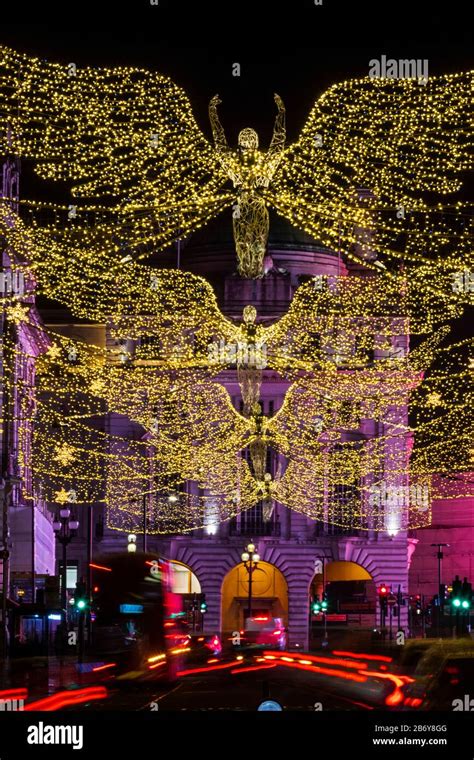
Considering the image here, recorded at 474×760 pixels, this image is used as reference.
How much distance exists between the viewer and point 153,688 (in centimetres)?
3266

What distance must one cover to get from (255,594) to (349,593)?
224 inches

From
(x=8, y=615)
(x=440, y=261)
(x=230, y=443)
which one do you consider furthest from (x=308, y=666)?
(x=230, y=443)

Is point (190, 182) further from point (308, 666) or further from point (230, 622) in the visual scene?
point (230, 622)

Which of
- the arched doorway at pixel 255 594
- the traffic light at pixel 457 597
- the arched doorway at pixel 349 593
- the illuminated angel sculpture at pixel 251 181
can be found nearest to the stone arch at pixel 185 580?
the arched doorway at pixel 255 594

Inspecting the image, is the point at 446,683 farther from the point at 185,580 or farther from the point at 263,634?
the point at 185,580

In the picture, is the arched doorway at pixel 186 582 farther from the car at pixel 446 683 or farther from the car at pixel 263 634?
the car at pixel 446 683

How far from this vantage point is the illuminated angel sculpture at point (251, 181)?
24578 millimetres

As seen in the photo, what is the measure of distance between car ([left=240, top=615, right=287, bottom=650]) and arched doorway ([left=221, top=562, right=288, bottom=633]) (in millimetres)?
19852

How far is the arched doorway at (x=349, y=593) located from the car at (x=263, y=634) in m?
14.9

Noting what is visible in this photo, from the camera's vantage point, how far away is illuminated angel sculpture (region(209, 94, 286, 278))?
24578mm

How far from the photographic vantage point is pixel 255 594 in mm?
85250

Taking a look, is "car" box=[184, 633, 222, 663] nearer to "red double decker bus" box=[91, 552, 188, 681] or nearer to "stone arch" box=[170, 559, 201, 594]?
"red double decker bus" box=[91, 552, 188, 681]

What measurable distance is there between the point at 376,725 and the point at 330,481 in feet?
210

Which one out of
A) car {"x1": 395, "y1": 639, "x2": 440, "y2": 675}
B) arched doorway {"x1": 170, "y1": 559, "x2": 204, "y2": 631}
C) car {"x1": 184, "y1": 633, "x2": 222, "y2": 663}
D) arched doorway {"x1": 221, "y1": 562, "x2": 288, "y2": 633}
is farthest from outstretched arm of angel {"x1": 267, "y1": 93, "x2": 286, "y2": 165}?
arched doorway {"x1": 221, "y1": 562, "x2": 288, "y2": 633}
